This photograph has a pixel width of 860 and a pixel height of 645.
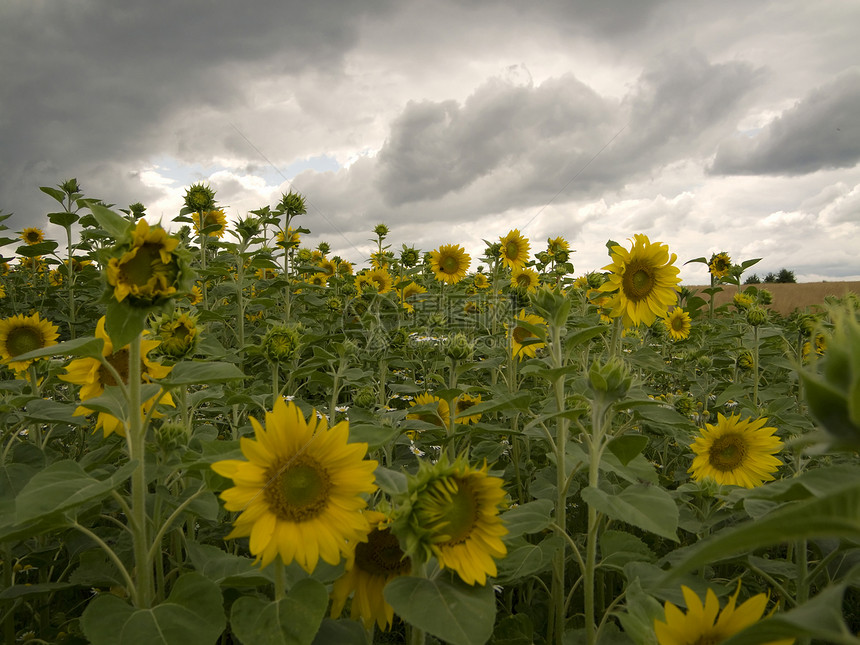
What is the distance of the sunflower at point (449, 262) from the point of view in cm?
618

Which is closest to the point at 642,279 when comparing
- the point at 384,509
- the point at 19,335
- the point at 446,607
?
the point at 384,509

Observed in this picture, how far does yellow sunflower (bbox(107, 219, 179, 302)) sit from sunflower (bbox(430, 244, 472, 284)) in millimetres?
5024

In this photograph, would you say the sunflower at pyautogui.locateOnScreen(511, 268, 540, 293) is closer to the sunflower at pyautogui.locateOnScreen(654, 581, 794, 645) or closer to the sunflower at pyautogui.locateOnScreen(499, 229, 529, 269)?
the sunflower at pyautogui.locateOnScreen(499, 229, 529, 269)

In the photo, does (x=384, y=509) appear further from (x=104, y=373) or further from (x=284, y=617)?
(x=104, y=373)

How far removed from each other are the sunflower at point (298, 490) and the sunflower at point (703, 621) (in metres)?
0.62

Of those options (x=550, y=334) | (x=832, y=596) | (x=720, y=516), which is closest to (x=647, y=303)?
(x=550, y=334)

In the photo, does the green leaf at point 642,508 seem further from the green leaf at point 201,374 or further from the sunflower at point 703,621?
the green leaf at point 201,374

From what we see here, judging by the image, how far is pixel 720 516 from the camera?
1.73 m

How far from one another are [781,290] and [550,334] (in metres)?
14.4

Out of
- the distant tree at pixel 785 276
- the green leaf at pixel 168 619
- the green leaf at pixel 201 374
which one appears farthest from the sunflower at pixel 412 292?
the distant tree at pixel 785 276

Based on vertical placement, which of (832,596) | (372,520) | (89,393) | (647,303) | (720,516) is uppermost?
(647,303)

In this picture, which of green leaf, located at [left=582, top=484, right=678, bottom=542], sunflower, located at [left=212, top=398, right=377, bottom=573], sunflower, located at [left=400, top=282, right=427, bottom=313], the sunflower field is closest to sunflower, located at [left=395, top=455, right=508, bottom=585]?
the sunflower field

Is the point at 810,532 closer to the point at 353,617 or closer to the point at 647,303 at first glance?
the point at 353,617

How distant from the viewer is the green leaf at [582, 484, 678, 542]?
47.6 inches
